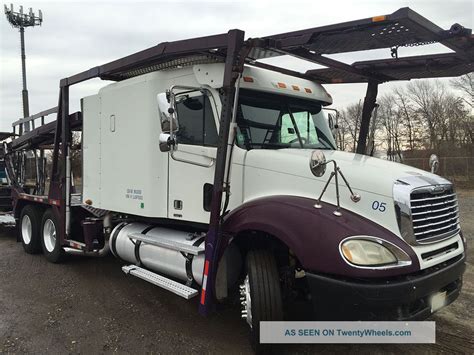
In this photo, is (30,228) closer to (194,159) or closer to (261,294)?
(194,159)

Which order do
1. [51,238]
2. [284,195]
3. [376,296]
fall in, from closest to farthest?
1. [376,296]
2. [284,195]
3. [51,238]

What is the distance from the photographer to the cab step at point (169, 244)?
15.2ft

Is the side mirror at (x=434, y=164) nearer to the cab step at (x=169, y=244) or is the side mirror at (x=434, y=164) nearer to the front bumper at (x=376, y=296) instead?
the front bumper at (x=376, y=296)

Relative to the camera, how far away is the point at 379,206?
350 centimetres

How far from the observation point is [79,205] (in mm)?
7188

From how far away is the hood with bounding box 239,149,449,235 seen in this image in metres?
3.52

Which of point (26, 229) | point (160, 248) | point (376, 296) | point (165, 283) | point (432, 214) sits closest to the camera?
point (376, 296)

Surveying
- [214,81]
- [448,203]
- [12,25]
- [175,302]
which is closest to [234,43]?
[214,81]

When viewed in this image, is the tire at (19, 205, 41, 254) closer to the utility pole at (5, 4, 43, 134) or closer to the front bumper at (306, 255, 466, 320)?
the front bumper at (306, 255, 466, 320)

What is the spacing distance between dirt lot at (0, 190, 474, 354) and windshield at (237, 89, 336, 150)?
2.10m

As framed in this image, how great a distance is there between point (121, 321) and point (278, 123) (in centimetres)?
294

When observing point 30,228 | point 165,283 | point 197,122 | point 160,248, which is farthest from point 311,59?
point 30,228

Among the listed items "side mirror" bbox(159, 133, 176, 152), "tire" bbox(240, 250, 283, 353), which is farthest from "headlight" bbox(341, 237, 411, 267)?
"side mirror" bbox(159, 133, 176, 152)

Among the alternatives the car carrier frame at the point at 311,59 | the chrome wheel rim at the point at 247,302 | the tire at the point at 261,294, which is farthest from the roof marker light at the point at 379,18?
the chrome wheel rim at the point at 247,302
